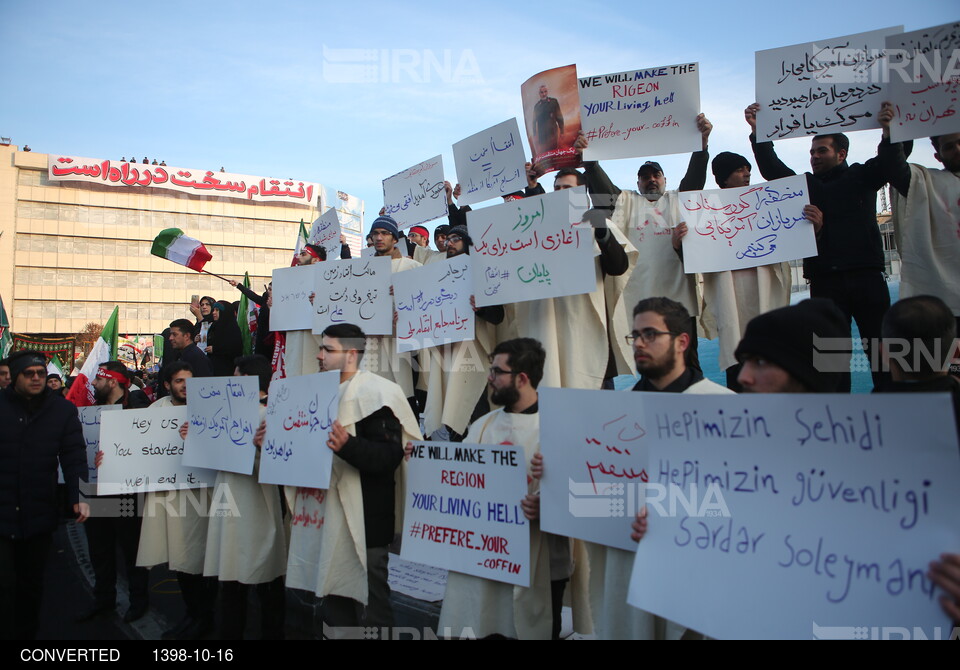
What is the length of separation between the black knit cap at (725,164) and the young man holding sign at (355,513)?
10.2 ft

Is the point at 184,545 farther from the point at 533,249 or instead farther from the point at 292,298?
the point at 533,249

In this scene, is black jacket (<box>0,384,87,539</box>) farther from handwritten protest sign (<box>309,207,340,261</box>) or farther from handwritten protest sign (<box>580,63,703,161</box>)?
handwritten protest sign (<box>580,63,703,161</box>)

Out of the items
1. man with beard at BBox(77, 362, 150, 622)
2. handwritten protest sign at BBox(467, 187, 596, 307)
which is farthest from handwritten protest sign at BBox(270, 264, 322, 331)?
handwritten protest sign at BBox(467, 187, 596, 307)

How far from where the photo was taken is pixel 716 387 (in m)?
2.67

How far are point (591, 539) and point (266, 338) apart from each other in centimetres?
600

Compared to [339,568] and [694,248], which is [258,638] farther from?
[694,248]

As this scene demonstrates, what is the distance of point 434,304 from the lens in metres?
4.97

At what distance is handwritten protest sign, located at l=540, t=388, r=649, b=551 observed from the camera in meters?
2.66

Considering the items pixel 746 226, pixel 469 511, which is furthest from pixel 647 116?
pixel 469 511

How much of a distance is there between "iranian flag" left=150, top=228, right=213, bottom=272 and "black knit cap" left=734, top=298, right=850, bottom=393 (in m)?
6.94

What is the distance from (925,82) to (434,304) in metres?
3.51

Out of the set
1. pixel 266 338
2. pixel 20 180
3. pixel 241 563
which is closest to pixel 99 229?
pixel 20 180

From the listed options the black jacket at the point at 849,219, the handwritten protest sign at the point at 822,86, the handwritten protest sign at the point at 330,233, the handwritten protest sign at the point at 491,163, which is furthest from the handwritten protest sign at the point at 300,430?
the handwritten protest sign at the point at 822,86

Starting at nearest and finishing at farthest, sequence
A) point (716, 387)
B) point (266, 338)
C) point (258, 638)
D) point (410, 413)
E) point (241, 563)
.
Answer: point (716, 387)
point (410, 413)
point (241, 563)
point (258, 638)
point (266, 338)
